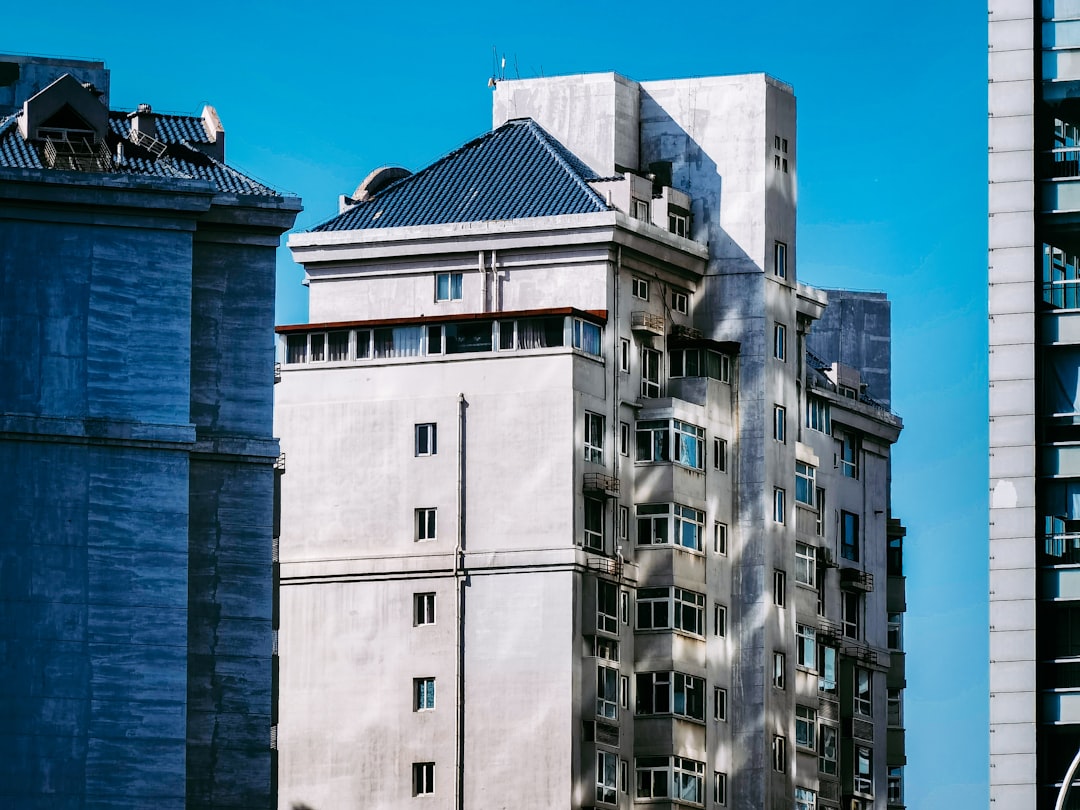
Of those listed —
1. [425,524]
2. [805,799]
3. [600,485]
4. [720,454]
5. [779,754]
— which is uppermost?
[720,454]

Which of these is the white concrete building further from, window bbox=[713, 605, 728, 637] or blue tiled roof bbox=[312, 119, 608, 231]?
window bbox=[713, 605, 728, 637]

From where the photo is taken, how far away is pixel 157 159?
303 ft

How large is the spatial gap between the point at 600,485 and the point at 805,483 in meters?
12.7

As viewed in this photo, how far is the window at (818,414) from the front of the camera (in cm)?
11981

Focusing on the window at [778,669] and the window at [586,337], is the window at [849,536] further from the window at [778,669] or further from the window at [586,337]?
the window at [586,337]

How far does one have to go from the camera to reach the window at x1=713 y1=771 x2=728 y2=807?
110 metres

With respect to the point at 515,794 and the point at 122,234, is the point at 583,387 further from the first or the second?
the point at 122,234

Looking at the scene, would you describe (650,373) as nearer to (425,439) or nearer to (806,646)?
(425,439)

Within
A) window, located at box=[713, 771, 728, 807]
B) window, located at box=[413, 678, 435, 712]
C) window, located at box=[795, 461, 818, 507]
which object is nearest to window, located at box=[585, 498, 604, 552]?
window, located at box=[413, 678, 435, 712]

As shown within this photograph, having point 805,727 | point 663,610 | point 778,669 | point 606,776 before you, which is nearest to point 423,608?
point 606,776

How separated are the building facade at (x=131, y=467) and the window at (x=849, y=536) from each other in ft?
121

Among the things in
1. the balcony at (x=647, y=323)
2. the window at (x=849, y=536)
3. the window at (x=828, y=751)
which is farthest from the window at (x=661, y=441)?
the window at (x=849, y=536)

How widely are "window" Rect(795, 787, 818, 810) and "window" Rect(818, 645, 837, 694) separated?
173 inches

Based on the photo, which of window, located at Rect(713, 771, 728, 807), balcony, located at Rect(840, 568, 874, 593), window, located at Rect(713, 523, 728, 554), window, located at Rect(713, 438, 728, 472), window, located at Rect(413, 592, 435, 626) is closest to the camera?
window, located at Rect(413, 592, 435, 626)
